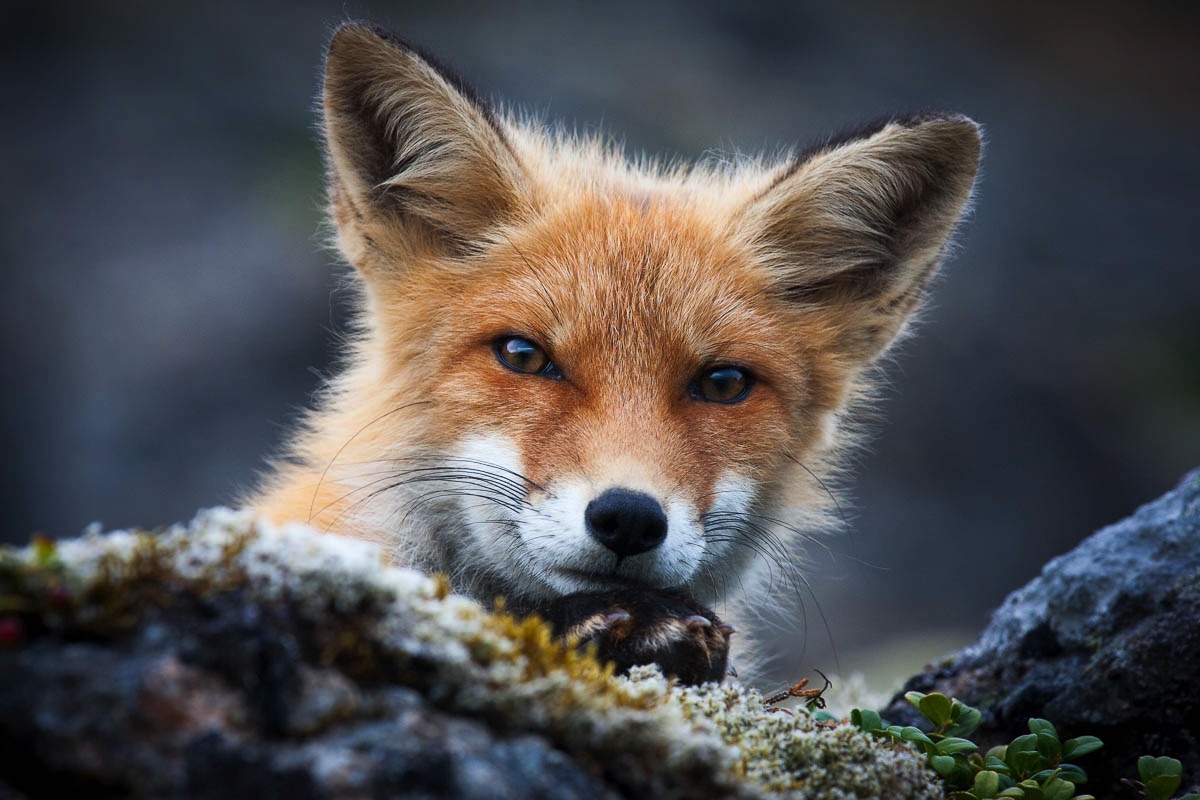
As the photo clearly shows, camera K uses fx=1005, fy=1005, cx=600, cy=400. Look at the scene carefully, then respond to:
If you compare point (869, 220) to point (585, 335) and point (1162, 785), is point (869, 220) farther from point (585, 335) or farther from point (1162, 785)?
point (1162, 785)

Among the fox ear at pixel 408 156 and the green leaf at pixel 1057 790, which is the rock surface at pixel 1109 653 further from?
the fox ear at pixel 408 156

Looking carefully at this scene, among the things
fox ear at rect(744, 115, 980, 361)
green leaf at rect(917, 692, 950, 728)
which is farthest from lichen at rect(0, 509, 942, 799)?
fox ear at rect(744, 115, 980, 361)

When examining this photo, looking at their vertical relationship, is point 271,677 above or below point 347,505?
below

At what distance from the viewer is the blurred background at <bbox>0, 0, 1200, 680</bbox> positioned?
12133 millimetres

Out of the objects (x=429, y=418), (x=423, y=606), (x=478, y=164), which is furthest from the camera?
(x=478, y=164)

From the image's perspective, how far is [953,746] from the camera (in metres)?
2.74

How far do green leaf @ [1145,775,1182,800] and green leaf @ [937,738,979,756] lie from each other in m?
0.46

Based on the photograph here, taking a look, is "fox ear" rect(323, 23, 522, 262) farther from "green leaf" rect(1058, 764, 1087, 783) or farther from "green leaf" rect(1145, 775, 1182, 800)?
"green leaf" rect(1145, 775, 1182, 800)

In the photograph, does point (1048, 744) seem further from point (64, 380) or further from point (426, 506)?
point (64, 380)

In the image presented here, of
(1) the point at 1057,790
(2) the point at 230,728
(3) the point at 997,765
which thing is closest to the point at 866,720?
(3) the point at 997,765

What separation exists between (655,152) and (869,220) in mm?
9903

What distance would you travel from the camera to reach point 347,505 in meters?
4.04

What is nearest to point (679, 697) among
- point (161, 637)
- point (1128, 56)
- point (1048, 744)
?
point (1048, 744)

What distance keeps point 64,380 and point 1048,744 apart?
1240 centimetres
